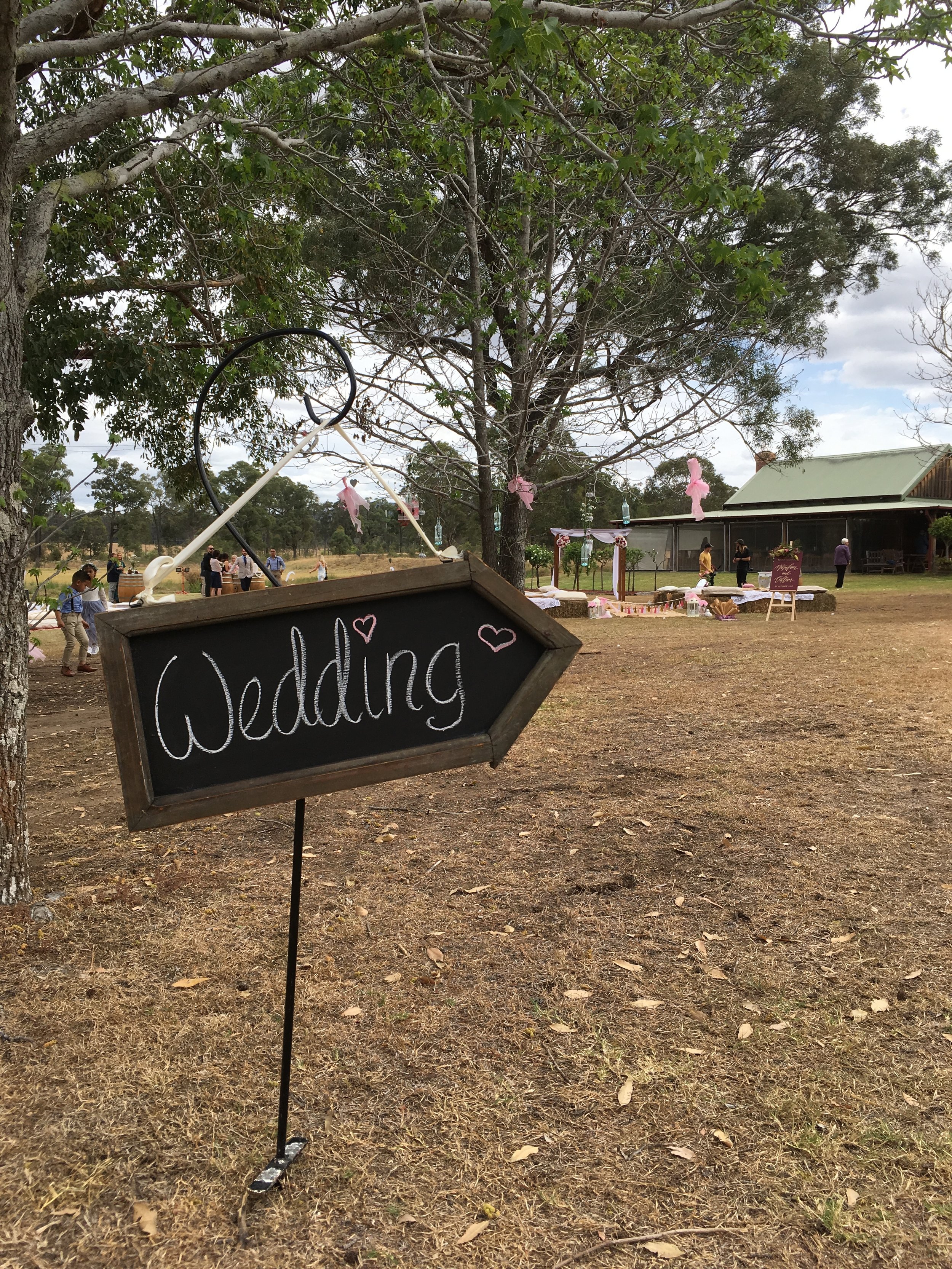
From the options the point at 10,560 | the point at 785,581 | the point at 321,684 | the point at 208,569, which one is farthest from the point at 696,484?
the point at 321,684

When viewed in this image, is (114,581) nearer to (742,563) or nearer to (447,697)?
(742,563)

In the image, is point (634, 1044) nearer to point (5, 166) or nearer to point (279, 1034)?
point (279, 1034)

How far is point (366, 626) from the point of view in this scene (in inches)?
74.1

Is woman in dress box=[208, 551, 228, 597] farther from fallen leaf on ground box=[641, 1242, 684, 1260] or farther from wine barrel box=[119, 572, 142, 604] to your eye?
fallen leaf on ground box=[641, 1242, 684, 1260]

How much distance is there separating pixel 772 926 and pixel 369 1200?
1.91 meters

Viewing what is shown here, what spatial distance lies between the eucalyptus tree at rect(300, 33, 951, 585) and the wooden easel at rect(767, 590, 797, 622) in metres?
3.51

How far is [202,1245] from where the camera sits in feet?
6.12

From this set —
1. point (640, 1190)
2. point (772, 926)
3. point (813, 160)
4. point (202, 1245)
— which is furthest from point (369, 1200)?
point (813, 160)

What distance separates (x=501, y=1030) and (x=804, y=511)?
111ft

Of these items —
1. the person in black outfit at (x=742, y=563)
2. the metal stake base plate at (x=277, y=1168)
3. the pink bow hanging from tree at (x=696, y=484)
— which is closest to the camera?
the metal stake base plate at (x=277, y=1168)

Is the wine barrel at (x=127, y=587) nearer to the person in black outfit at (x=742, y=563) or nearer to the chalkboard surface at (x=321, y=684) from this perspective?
the person in black outfit at (x=742, y=563)

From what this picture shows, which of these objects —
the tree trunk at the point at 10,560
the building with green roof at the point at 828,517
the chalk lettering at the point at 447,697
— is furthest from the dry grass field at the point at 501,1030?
the building with green roof at the point at 828,517

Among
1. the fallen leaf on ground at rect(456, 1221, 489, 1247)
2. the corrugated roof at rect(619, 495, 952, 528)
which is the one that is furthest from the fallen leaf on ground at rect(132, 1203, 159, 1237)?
the corrugated roof at rect(619, 495, 952, 528)

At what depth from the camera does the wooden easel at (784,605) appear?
1603cm
